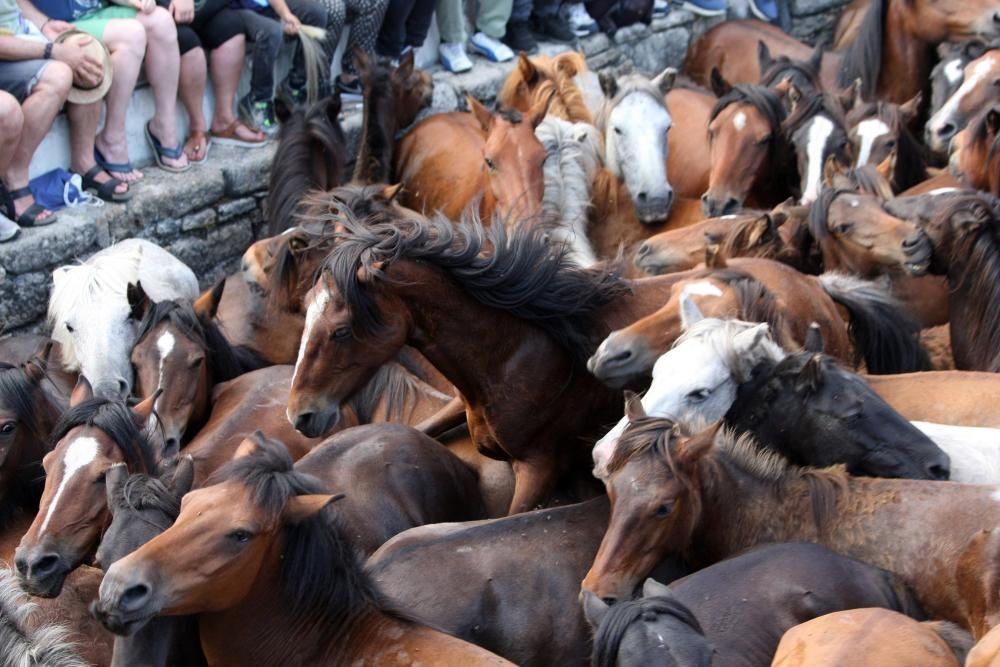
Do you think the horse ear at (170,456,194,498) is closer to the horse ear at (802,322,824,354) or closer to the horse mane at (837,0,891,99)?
the horse ear at (802,322,824,354)

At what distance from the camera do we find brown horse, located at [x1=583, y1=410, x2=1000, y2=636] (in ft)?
11.9

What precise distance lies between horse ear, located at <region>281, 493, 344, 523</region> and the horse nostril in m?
0.40

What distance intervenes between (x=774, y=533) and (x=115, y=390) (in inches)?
108

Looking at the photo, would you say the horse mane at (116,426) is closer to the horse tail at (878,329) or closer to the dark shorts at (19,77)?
the dark shorts at (19,77)

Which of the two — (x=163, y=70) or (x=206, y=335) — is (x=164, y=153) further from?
(x=206, y=335)

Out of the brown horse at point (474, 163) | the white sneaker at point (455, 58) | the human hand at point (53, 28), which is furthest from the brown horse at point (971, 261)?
the white sneaker at point (455, 58)

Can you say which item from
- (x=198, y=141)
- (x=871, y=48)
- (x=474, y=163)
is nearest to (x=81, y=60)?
(x=198, y=141)

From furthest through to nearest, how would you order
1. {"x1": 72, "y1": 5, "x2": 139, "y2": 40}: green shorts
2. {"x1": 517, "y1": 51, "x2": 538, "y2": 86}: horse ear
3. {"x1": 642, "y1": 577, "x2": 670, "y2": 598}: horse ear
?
{"x1": 517, "y1": 51, "x2": 538, "y2": 86}: horse ear < {"x1": 72, "y1": 5, "x2": 139, "y2": 40}: green shorts < {"x1": 642, "y1": 577, "x2": 670, "y2": 598}: horse ear

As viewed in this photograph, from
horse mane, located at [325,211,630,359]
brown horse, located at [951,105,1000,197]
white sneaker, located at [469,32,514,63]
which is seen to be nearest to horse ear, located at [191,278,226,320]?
horse mane, located at [325,211,630,359]

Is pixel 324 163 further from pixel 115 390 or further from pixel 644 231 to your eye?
pixel 115 390

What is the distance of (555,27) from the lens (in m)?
9.68

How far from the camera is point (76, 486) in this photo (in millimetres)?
3930

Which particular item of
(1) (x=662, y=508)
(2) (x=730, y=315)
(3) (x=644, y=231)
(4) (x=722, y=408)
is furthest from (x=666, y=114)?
(1) (x=662, y=508)

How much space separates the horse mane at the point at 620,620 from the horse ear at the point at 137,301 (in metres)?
3.10
